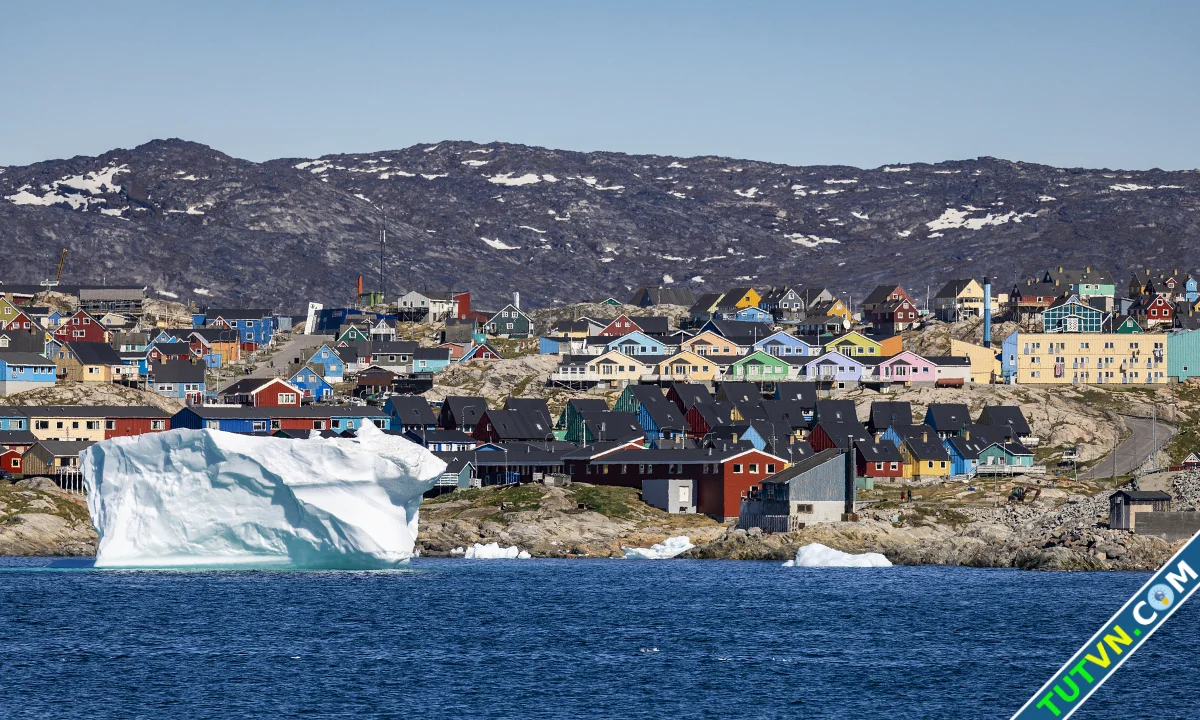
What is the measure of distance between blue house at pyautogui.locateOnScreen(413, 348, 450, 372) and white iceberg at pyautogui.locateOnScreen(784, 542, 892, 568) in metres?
65.9

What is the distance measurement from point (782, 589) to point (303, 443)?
22121mm

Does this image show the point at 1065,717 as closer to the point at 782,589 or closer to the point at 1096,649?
the point at 1096,649

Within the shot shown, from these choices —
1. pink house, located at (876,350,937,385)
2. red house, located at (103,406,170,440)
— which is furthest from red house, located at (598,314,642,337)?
red house, located at (103,406,170,440)

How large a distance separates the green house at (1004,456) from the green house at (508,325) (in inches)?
2575

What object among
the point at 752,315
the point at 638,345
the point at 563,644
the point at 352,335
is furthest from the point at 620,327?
the point at 563,644

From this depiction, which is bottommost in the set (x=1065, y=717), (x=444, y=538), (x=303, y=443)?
(x=444, y=538)

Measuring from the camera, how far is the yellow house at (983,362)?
14012cm

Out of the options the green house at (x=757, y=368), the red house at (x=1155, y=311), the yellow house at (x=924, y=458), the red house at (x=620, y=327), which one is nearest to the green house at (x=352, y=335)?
the red house at (x=620, y=327)

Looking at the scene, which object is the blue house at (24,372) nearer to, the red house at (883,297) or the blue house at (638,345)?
the blue house at (638,345)

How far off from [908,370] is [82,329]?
7651 cm

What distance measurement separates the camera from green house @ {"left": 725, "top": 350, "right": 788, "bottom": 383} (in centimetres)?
14138

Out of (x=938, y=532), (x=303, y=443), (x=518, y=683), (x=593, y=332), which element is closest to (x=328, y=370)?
(x=593, y=332)

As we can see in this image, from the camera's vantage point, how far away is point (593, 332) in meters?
162

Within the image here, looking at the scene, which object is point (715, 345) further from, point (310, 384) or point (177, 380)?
point (177, 380)
